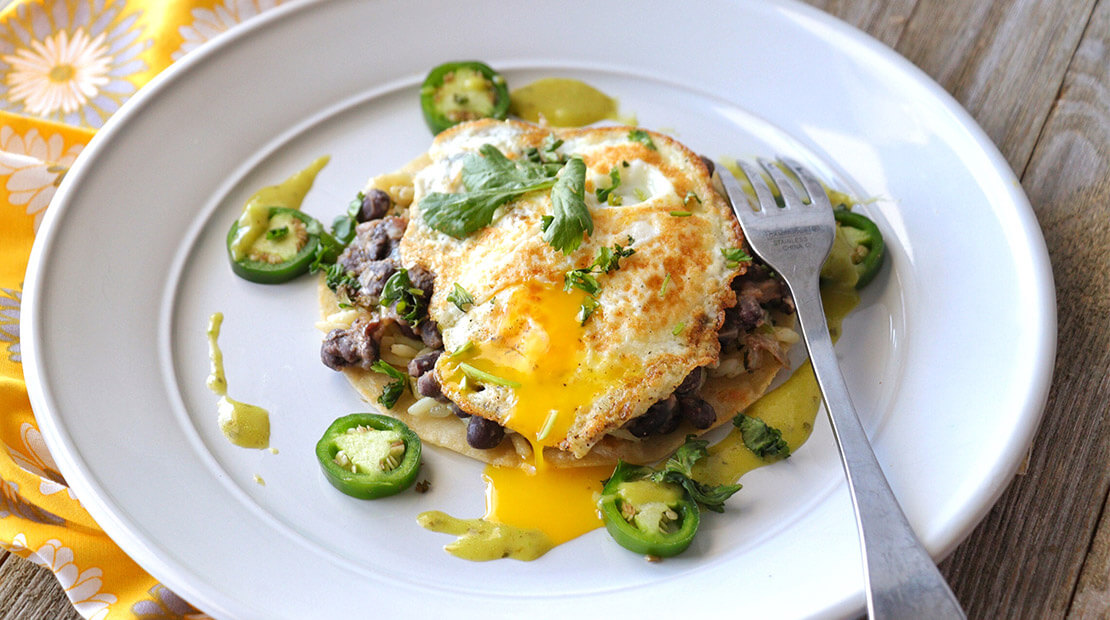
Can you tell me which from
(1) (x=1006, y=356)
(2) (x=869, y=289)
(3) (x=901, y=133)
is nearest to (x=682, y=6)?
(3) (x=901, y=133)

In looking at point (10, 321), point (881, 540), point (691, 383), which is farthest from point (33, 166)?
point (881, 540)

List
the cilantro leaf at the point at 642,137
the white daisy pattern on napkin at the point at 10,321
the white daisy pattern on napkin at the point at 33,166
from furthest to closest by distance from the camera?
1. the white daisy pattern on napkin at the point at 33,166
2. the cilantro leaf at the point at 642,137
3. the white daisy pattern on napkin at the point at 10,321

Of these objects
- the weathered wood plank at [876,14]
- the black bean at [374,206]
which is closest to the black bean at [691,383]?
the black bean at [374,206]

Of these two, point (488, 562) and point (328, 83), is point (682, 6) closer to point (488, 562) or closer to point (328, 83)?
point (328, 83)

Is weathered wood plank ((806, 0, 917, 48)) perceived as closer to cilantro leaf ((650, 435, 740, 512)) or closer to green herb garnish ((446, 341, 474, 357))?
cilantro leaf ((650, 435, 740, 512))

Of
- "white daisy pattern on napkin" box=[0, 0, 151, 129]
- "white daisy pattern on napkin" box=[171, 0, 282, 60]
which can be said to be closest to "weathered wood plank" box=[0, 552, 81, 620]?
"white daisy pattern on napkin" box=[0, 0, 151, 129]

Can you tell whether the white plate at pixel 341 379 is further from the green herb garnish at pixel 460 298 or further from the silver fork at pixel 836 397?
the green herb garnish at pixel 460 298
